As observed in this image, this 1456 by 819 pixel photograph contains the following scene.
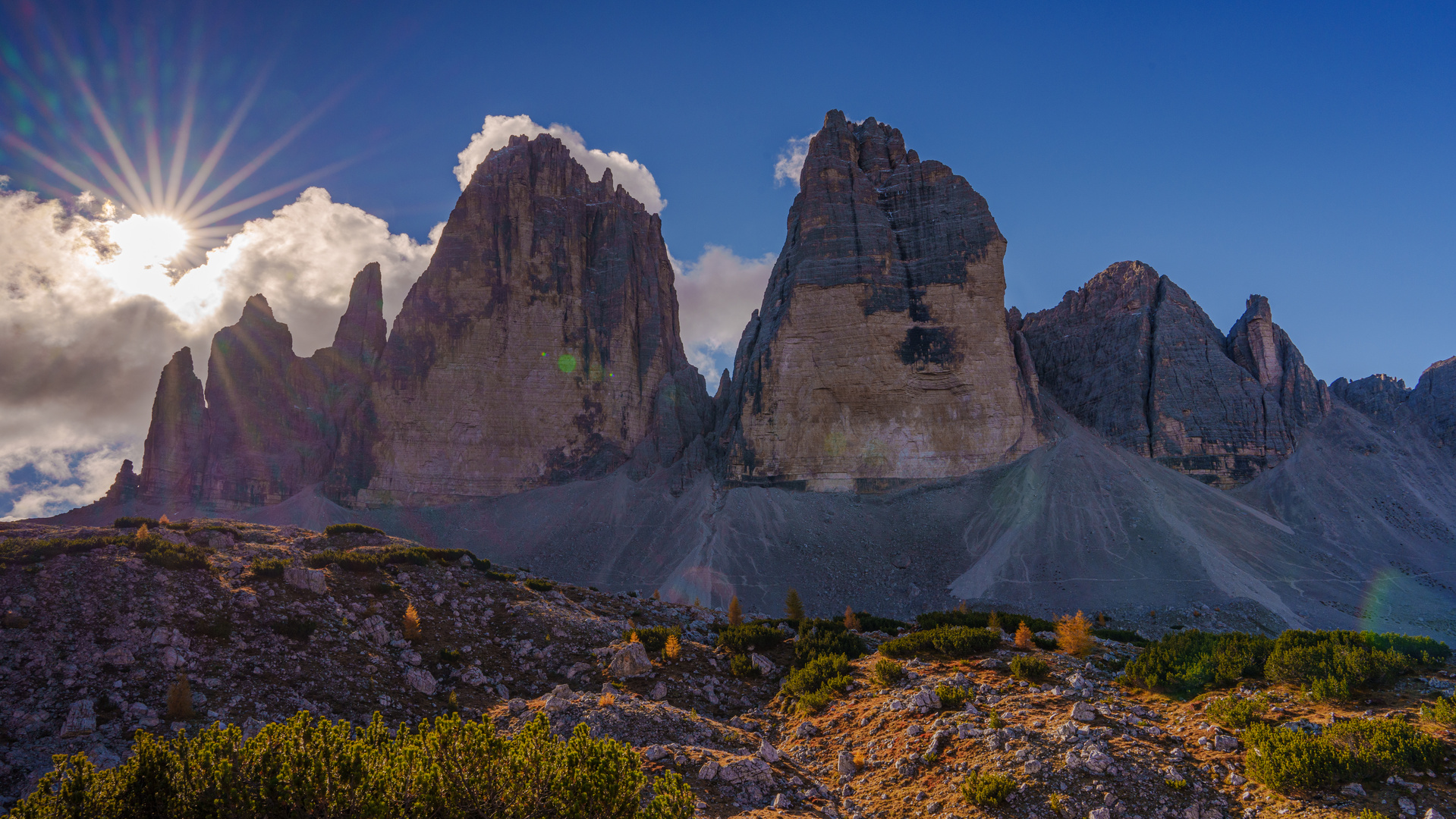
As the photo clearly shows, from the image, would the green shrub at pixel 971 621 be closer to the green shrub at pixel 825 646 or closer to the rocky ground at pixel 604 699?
the green shrub at pixel 825 646

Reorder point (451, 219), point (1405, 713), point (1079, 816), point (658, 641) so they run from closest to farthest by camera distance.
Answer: point (1079, 816), point (1405, 713), point (658, 641), point (451, 219)

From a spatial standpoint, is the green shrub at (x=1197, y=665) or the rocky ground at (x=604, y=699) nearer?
the rocky ground at (x=604, y=699)

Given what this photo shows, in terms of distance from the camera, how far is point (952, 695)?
39.9ft

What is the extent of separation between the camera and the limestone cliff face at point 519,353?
257 ft

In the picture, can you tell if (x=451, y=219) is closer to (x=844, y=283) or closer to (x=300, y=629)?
(x=844, y=283)

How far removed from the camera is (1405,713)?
29.7ft

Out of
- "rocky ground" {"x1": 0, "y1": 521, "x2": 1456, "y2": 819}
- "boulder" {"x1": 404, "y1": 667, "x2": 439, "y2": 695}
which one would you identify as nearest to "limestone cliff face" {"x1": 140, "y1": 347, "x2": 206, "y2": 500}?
"rocky ground" {"x1": 0, "y1": 521, "x2": 1456, "y2": 819}

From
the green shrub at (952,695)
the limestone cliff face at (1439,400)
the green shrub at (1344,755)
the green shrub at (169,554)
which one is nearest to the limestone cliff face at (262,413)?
the green shrub at (169,554)

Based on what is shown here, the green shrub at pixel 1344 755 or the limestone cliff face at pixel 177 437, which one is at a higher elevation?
the limestone cliff face at pixel 177 437

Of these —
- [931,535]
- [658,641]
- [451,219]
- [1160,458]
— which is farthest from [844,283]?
[658,641]

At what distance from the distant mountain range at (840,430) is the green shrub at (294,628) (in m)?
40.2

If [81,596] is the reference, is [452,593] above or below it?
below

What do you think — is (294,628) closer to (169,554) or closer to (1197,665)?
(169,554)

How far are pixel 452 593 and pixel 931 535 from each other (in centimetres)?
4875
